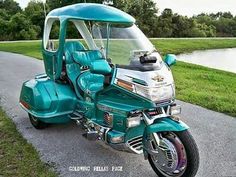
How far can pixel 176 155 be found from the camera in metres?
3.67

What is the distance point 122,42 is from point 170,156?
4.96 ft

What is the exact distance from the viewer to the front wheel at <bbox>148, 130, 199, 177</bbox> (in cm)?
358

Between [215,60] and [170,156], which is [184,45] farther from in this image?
[170,156]

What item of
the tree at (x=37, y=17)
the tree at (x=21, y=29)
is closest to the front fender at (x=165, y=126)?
the tree at (x=21, y=29)

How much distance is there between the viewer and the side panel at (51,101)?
5.02 metres

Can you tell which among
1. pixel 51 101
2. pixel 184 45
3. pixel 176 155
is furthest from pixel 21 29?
pixel 176 155

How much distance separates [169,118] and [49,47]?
255 cm

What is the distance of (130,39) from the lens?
4320 mm

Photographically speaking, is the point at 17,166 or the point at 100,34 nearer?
the point at 17,166

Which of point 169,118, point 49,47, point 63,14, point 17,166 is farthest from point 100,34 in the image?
point 17,166

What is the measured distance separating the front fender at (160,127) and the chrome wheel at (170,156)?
0.08 metres

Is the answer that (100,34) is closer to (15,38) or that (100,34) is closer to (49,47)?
(49,47)

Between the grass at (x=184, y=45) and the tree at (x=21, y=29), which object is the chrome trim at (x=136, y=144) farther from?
the tree at (x=21, y=29)

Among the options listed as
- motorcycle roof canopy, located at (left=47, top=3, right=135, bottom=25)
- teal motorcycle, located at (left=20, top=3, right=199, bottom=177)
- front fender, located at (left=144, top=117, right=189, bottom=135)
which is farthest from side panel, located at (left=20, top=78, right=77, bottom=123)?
front fender, located at (left=144, top=117, right=189, bottom=135)
